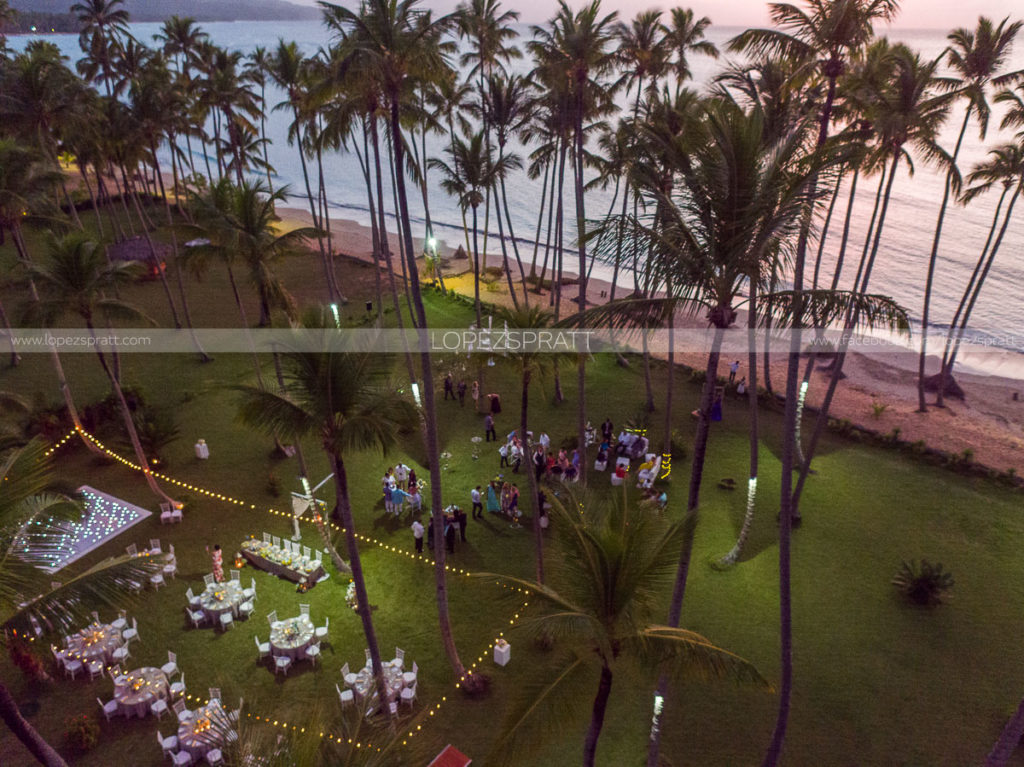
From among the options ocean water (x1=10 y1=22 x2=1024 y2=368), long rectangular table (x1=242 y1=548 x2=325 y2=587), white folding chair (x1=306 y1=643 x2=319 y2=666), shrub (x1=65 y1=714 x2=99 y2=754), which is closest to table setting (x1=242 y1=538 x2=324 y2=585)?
long rectangular table (x1=242 y1=548 x2=325 y2=587)

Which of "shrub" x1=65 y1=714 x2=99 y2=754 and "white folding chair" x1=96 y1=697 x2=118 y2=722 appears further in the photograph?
"white folding chair" x1=96 y1=697 x2=118 y2=722

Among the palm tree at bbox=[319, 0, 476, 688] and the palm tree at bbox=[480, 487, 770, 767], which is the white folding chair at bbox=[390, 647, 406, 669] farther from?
the palm tree at bbox=[480, 487, 770, 767]

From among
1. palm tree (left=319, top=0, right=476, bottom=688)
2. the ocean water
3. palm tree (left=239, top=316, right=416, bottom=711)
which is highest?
palm tree (left=319, top=0, right=476, bottom=688)

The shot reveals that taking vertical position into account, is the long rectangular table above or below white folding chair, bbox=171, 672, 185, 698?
below

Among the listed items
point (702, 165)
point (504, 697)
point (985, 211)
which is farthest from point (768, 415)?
point (985, 211)

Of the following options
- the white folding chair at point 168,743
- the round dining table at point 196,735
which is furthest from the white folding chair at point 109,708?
the round dining table at point 196,735

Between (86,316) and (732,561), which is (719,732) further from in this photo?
(86,316)
